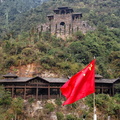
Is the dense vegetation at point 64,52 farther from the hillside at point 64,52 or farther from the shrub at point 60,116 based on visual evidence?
the shrub at point 60,116

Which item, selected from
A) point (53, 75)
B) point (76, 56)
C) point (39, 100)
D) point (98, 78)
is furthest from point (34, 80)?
point (76, 56)

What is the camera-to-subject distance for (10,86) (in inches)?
1211

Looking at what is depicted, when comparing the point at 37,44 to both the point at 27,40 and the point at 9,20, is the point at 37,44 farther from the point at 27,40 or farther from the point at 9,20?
the point at 9,20

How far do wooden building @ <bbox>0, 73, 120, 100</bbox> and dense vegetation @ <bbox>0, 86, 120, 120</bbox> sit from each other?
1468 millimetres

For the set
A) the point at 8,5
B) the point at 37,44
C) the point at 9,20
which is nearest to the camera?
the point at 37,44

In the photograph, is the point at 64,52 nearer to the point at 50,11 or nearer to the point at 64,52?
the point at 64,52

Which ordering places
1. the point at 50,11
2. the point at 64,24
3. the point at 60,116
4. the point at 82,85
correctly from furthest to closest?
the point at 50,11 < the point at 64,24 < the point at 60,116 < the point at 82,85

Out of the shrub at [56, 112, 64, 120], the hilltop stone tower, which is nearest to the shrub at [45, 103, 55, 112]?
the shrub at [56, 112, 64, 120]

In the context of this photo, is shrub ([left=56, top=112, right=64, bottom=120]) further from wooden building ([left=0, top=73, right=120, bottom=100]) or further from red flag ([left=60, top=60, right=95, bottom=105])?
red flag ([left=60, top=60, right=95, bottom=105])

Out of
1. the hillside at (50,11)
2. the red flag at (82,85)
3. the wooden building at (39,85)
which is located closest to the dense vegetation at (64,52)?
the wooden building at (39,85)

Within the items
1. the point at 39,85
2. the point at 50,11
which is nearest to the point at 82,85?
the point at 39,85

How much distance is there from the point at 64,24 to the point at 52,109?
104 ft

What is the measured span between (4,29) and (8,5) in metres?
36.2

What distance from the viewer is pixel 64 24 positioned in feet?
184
